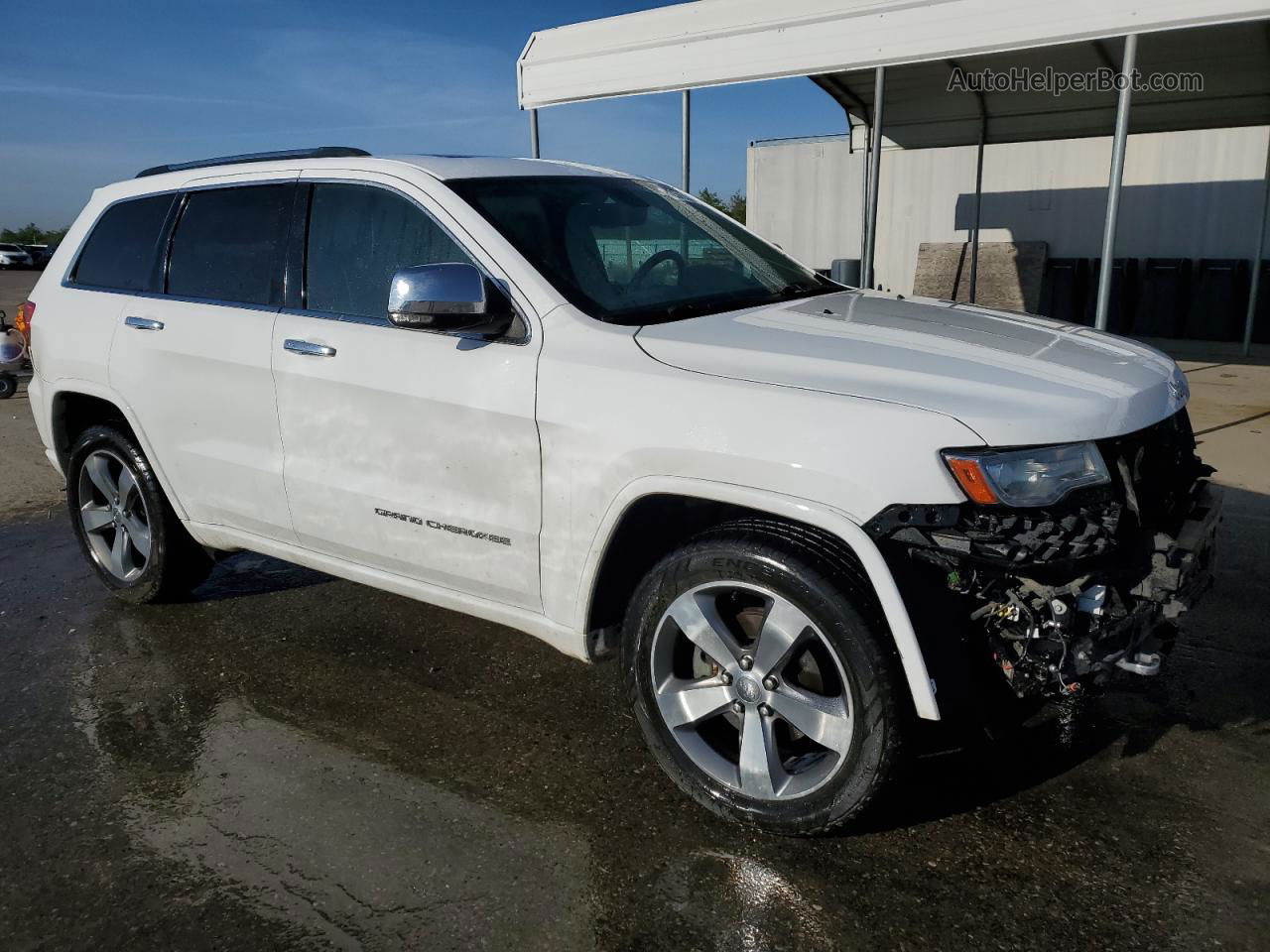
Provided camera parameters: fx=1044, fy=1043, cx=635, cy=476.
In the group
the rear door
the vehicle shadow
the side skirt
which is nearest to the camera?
the side skirt

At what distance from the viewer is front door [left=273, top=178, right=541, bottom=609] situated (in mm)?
3135

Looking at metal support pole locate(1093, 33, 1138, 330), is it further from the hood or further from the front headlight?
the front headlight

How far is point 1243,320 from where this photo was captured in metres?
14.4

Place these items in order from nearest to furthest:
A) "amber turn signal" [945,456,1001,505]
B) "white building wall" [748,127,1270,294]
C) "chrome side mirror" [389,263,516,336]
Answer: "amber turn signal" [945,456,1001,505] < "chrome side mirror" [389,263,516,336] < "white building wall" [748,127,1270,294]

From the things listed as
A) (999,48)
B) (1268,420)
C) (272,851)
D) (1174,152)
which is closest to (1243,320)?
(1174,152)

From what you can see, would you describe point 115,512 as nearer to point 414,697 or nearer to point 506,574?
point 414,697

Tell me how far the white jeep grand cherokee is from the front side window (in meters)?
0.01

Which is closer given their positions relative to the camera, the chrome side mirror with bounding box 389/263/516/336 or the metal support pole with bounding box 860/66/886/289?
the chrome side mirror with bounding box 389/263/516/336

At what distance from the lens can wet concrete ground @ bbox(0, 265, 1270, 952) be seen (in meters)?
2.51

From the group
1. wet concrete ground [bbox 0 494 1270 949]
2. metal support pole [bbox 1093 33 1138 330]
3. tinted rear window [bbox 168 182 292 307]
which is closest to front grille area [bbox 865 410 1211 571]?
wet concrete ground [bbox 0 494 1270 949]

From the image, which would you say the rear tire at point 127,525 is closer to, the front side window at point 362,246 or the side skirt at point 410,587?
the side skirt at point 410,587

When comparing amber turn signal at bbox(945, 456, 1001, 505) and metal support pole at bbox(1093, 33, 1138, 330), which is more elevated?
metal support pole at bbox(1093, 33, 1138, 330)

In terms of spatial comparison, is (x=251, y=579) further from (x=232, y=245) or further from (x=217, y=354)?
(x=232, y=245)

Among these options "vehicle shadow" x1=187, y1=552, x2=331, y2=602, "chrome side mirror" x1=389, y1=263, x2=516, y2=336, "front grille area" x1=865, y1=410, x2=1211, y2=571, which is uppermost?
"chrome side mirror" x1=389, y1=263, x2=516, y2=336
